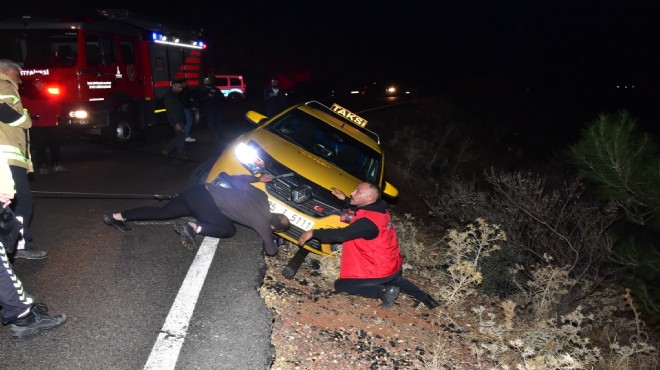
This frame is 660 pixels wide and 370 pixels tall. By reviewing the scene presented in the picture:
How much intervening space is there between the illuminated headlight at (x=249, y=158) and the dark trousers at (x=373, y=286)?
5.28 feet

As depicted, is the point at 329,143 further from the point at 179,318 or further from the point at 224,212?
the point at 179,318

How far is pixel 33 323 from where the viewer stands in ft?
11.0

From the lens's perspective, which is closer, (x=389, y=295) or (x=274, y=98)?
(x=389, y=295)

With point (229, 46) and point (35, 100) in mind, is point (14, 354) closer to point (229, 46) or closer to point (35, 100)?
point (35, 100)

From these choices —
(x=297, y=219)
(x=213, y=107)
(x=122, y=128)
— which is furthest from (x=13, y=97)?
(x=213, y=107)

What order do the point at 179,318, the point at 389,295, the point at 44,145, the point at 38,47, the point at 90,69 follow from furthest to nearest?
the point at 90,69 < the point at 38,47 < the point at 44,145 < the point at 389,295 < the point at 179,318

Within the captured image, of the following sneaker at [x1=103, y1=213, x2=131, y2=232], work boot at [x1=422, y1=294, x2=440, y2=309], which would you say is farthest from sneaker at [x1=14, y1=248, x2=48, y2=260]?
work boot at [x1=422, y1=294, x2=440, y2=309]

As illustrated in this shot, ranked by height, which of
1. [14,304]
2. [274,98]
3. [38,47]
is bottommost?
[274,98]

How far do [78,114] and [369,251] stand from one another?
27.9ft

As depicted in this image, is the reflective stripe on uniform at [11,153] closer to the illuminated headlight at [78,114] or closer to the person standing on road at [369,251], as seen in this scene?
the person standing on road at [369,251]

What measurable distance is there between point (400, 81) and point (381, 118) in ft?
137

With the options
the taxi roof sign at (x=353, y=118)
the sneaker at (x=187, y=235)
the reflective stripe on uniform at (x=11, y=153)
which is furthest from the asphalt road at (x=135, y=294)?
the taxi roof sign at (x=353, y=118)

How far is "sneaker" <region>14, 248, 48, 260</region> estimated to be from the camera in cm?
466

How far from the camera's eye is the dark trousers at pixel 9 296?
3.26 m
